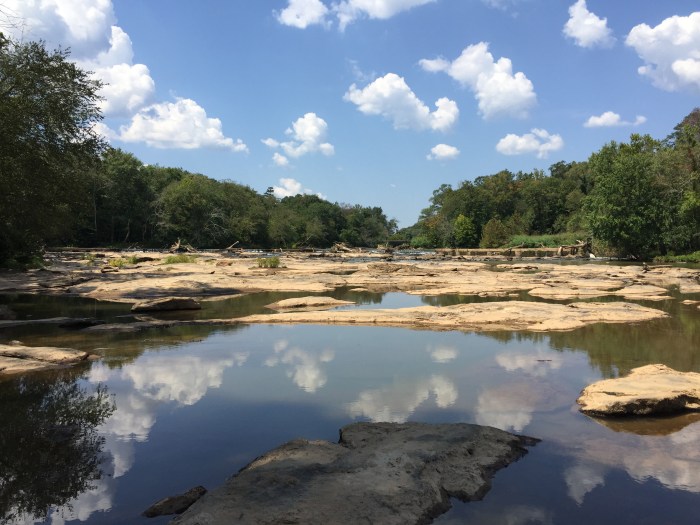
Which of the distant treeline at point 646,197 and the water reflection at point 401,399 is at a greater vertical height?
the distant treeline at point 646,197

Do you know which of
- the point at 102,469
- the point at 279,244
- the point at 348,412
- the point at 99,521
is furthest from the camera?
the point at 279,244

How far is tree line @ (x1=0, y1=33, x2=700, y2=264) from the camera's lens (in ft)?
73.2

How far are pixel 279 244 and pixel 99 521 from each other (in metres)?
92.8

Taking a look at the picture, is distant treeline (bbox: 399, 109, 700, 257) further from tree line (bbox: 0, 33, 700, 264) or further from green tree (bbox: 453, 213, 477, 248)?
green tree (bbox: 453, 213, 477, 248)

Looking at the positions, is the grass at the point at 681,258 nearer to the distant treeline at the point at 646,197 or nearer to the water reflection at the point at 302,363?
the distant treeline at the point at 646,197

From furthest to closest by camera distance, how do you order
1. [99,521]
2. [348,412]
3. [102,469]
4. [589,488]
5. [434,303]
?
[434,303] → [348,412] → [102,469] → [589,488] → [99,521]

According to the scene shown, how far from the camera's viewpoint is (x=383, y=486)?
194 inches

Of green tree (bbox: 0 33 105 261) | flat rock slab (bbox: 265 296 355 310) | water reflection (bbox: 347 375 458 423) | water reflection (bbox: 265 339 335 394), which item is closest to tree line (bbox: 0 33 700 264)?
green tree (bbox: 0 33 105 261)

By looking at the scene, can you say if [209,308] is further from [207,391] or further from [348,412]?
[348,412]

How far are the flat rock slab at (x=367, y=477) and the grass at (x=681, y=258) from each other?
52.1 meters

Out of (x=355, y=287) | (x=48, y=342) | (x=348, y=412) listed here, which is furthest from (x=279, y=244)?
(x=348, y=412)

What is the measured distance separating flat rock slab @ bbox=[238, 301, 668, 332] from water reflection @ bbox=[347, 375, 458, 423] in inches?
239

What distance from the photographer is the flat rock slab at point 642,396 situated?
7.70 metres

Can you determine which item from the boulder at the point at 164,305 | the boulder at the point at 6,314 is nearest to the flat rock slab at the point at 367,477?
the boulder at the point at 164,305
